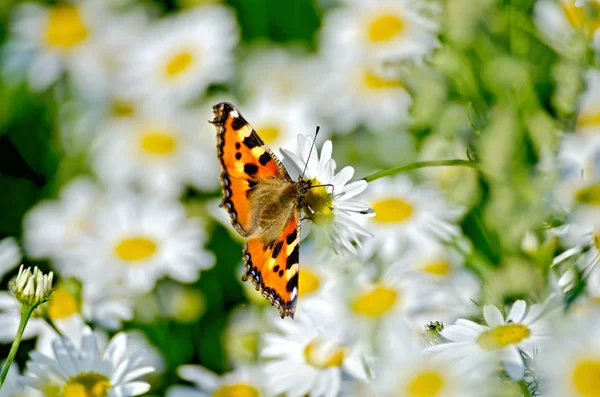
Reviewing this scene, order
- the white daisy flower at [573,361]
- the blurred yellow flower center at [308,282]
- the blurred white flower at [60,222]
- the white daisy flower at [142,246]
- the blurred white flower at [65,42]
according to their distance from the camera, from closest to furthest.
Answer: the white daisy flower at [573,361]
the blurred yellow flower center at [308,282]
the white daisy flower at [142,246]
the blurred white flower at [60,222]
the blurred white flower at [65,42]

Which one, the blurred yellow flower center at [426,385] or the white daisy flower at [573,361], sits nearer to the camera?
the white daisy flower at [573,361]

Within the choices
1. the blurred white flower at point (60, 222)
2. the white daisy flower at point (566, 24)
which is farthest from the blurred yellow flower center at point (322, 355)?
the blurred white flower at point (60, 222)

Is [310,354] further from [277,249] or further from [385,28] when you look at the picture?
[385,28]

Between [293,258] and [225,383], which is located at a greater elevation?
[293,258]

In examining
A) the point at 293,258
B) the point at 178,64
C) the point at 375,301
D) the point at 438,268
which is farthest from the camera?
Result: the point at 178,64

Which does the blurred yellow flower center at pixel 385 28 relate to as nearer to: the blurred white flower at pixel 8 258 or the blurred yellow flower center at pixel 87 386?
the blurred white flower at pixel 8 258

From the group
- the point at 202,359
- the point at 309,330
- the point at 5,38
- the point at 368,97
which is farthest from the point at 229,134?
the point at 5,38

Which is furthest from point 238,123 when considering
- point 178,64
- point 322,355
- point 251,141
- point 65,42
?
point 65,42
